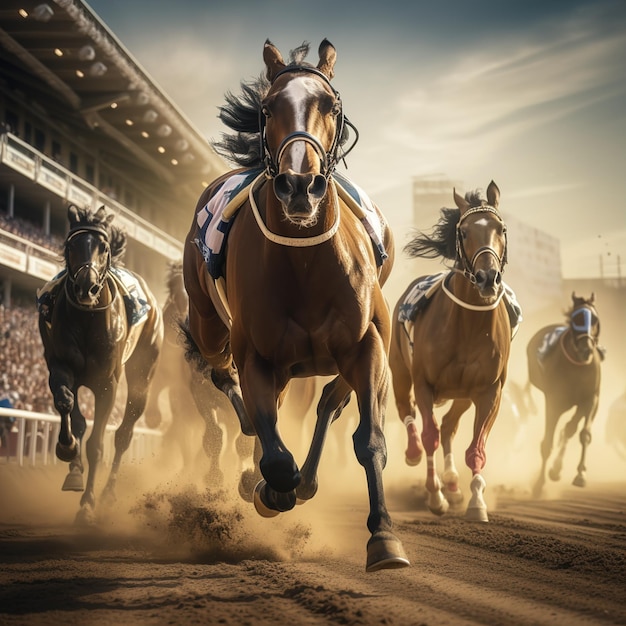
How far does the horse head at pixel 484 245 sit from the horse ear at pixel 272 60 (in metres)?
3.57

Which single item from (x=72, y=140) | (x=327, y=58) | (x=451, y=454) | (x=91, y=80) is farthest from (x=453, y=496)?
(x=72, y=140)

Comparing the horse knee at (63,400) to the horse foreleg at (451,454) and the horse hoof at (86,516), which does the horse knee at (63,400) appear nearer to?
the horse hoof at (86,516)

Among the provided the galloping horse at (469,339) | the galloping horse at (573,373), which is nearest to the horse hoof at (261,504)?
the galloping horse at (469,339)

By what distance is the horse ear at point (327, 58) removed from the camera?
5195 mm

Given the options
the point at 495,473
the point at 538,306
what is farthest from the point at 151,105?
the point at 538,306

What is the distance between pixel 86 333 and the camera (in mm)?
9172

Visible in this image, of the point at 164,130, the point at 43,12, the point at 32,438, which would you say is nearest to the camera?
the point at 32,438

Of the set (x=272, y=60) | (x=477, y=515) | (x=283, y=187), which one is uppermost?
(x=272, y=60)

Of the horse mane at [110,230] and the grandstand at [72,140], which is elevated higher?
the grandstand at [72,140]

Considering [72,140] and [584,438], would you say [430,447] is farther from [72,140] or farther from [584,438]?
[72,140]

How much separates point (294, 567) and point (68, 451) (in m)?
3.90

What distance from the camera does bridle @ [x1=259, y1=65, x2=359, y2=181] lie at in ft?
14.6

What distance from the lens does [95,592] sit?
460cm

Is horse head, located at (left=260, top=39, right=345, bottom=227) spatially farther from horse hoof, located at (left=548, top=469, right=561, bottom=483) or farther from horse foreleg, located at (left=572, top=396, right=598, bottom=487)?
horse foreleg, located at (left=572, top=396, right=598, bottom=487)
